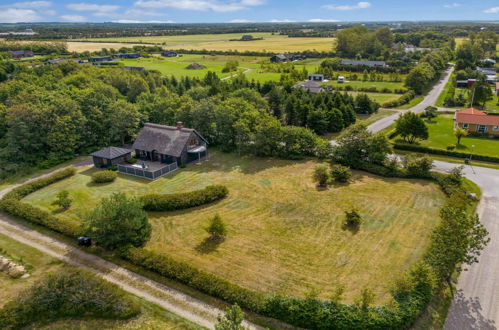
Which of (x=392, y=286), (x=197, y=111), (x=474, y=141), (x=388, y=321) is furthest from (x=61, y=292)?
(x=474, y=141)

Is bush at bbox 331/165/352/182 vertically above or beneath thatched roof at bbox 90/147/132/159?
beneath

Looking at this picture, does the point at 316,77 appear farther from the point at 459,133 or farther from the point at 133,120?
the point at 133,120

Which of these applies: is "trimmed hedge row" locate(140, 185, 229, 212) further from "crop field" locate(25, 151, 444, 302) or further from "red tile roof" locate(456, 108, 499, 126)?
"red tile roof" locate(456, 108, 499, 126)

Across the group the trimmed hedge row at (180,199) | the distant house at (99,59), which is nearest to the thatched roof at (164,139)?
the trimmed hedge row at (180,199)

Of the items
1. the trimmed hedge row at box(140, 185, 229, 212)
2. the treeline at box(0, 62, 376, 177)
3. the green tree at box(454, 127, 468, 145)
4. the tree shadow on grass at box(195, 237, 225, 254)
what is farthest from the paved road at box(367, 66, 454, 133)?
the tree shadow on grass at box(195, 237, 225, 254)

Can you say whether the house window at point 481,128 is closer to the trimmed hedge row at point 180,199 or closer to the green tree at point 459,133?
the green tree at point 459,133

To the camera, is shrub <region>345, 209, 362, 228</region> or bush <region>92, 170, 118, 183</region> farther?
bush <region>92, 170, 118, 183</region>
